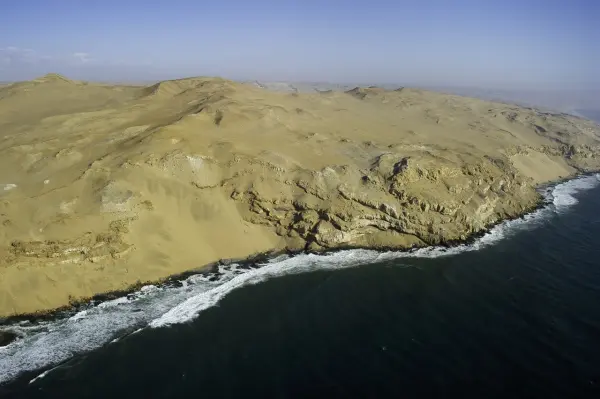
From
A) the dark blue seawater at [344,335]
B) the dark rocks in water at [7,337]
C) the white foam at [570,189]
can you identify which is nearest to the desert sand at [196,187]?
the dark rocks in water at [7,337]

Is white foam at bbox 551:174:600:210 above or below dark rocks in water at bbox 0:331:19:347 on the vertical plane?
above

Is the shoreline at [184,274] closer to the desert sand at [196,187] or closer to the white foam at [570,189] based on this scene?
the desert sand at [196,187]

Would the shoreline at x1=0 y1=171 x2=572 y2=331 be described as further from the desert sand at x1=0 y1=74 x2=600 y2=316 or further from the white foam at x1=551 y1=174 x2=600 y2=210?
the white foam at x1=551 y1=174 x2=600 y2=210

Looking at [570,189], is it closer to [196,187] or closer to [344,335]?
[344,335]

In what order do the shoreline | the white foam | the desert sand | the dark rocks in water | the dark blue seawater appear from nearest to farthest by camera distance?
the dark blue seawater < the dark rocks in water < the shoreline < the desert sand < the white foam

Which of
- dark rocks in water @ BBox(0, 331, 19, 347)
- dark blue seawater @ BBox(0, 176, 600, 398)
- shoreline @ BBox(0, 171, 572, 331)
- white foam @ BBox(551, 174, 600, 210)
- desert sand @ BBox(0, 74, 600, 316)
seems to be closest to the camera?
dark blue seawater @ BBox(0, 176, 600, 398)

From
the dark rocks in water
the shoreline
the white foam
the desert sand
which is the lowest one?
the dark rocks in water

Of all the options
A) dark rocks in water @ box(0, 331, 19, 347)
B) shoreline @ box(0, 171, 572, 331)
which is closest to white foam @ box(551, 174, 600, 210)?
shoreline @ box(0, 171, 572, 331)
